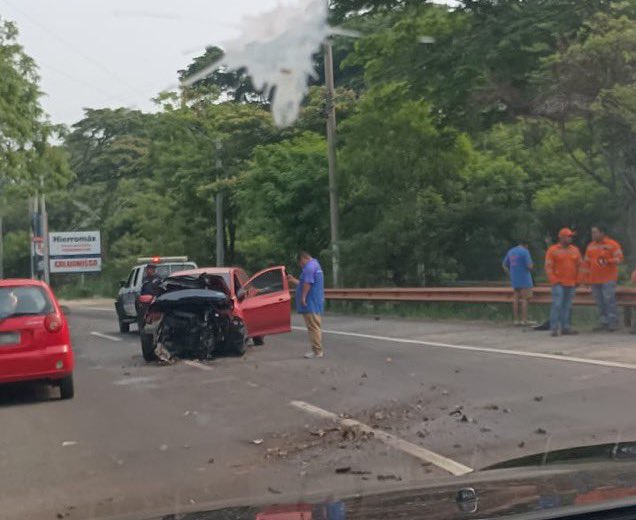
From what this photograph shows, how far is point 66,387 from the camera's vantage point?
11.5 m

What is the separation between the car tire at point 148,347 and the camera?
49.5 ft

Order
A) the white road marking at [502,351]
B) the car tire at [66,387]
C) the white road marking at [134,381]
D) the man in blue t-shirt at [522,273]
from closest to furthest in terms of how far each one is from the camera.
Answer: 1. the car tire at [66,387]
2. the white road marking at [502,351]
3. the white road marking at [134,381]
4. the man in blue t-shirt at [522,273]

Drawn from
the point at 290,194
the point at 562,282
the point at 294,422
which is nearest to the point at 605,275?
the point at 562,282

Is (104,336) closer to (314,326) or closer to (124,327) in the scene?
(124,327)

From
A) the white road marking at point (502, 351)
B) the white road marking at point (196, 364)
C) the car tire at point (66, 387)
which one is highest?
the car tire at point (66, 387)

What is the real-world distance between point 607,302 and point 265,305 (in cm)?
593

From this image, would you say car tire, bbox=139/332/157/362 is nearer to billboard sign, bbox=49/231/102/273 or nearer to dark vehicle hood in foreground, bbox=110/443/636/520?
dark vehicle hood in foreground, bbox=110/443/636/520

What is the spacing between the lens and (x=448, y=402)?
1039 cm

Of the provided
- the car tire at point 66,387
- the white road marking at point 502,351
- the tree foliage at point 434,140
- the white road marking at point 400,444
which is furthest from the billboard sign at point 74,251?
the white road marking at point 400,444

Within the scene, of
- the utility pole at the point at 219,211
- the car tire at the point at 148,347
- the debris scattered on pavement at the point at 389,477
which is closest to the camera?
the debris scattered on pavement at the point at 389,477

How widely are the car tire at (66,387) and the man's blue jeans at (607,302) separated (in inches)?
371

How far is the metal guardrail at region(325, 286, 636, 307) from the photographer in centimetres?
1718

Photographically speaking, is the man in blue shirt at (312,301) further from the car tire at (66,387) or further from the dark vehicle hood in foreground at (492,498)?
the dark vehicle hood in foreground at (492,498)

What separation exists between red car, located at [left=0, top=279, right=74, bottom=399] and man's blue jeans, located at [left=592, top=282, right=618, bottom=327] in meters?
9.46
